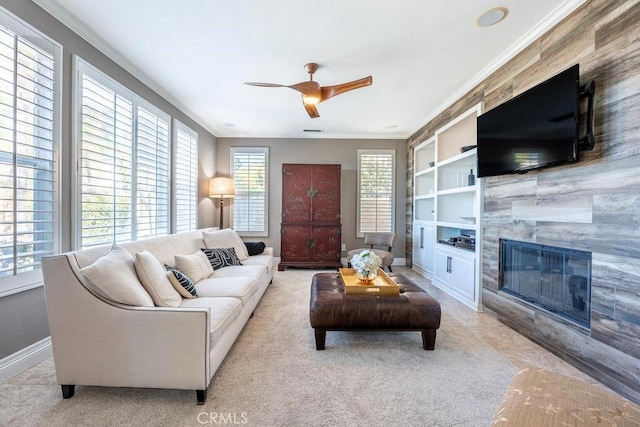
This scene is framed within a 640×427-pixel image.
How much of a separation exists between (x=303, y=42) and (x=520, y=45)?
6.63 feet

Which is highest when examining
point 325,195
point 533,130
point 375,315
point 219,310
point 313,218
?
point 533,130

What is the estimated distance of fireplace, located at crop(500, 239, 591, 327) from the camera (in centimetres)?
204

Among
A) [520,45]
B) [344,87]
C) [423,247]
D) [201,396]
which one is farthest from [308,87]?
[423,247]

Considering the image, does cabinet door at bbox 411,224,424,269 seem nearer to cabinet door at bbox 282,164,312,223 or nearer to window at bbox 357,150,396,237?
window at bbox 357,150,396,237

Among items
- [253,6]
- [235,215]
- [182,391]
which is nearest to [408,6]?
[253,6]

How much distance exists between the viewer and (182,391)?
1.75 metres

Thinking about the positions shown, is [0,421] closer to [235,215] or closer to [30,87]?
[30,87]

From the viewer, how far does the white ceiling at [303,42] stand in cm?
214

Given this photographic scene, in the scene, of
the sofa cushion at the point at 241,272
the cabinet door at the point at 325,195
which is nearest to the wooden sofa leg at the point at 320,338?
the sofa cushion at the point at 241,272

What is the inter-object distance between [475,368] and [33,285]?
332cm

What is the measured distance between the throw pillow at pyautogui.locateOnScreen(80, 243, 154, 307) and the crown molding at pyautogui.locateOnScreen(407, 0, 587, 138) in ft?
12.0

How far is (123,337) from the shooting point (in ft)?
5.36

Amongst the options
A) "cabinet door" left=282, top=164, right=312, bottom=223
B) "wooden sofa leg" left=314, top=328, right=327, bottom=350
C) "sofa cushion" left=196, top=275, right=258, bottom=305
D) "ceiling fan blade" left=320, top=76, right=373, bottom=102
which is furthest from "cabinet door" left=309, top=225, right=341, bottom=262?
"wooden sofa leg" left=314, top=328, right=327, bottom=350

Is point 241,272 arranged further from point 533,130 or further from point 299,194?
point 533,130
